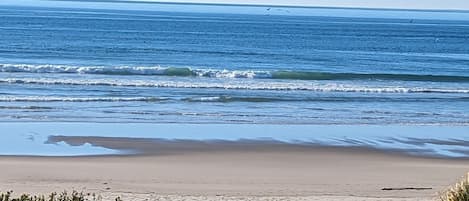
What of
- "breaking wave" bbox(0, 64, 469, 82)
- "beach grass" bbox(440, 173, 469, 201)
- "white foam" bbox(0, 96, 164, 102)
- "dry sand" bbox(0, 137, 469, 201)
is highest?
"breaking wave" bbox(0, 64, 469, 82)

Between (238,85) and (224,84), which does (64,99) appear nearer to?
(238,85)

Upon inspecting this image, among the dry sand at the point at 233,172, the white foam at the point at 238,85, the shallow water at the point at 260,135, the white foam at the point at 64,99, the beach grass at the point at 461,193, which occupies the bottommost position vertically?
the beach grass at the point at 461,193

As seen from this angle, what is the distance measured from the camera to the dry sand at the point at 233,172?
13164mm

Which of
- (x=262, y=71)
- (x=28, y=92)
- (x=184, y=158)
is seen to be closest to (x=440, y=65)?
(x=262, y=71)

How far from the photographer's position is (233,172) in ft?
49.7

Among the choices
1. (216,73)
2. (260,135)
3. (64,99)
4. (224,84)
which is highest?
(216,73)

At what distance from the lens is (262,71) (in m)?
39.3

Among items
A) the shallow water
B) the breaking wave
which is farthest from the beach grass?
the breaking wave

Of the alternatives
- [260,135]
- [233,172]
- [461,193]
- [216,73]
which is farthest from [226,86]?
[461,193]

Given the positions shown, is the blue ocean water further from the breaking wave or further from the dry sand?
the dry sand

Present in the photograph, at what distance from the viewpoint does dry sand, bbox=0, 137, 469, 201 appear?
13164 mm

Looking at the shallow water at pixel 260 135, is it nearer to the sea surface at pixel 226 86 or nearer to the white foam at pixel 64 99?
the sea surface at pixel 226 86

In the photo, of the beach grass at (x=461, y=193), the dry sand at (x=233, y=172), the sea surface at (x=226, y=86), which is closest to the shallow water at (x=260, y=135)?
the sea surface at (x=226, y=86)

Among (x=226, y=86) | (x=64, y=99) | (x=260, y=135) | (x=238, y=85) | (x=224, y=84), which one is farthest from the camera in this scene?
(x=224, y=84)
